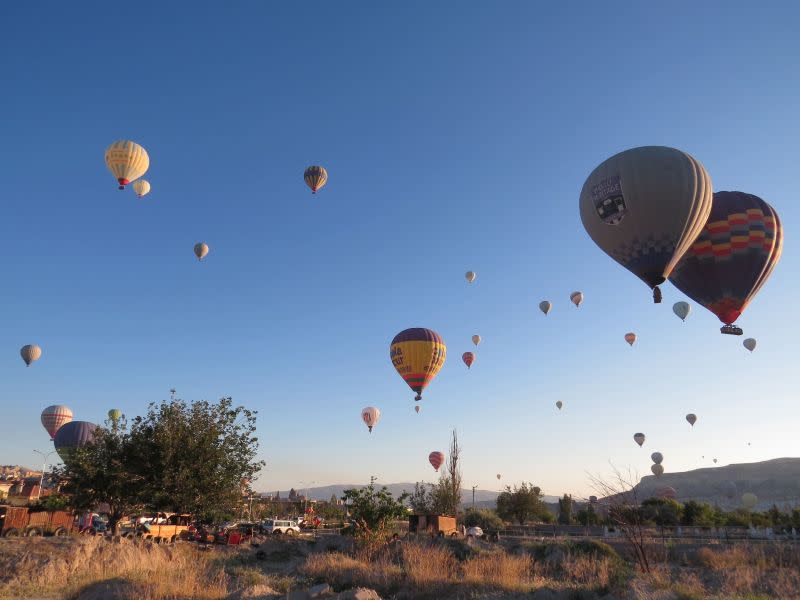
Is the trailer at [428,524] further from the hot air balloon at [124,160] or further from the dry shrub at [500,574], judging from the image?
the hot air balloon at [124,160]

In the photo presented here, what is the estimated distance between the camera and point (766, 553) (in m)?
24.9

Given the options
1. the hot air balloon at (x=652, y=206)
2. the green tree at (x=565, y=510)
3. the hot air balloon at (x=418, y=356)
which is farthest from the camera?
the green tree at (x=565, y=510)

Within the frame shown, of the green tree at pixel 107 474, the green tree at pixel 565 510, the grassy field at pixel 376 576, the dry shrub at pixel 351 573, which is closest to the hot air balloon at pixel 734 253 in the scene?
the grassy field at pixel 376 576

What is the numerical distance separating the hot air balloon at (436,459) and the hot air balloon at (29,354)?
43.3 meters

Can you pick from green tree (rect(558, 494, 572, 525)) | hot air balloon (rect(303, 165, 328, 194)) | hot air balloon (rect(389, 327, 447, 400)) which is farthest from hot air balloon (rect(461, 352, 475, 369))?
green tree (rect(558, 494, 572, 525))

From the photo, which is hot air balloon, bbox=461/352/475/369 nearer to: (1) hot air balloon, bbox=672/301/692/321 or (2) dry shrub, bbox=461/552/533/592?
(1) hot air balloon, bbox=672/301/692/321

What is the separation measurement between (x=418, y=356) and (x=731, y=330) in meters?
21.1

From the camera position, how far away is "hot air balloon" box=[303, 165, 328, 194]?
1545 inches

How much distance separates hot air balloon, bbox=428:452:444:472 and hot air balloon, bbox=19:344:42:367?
43.3 metres

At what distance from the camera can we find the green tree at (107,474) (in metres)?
24.8

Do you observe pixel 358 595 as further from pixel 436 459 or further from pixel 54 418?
pixel 54 418

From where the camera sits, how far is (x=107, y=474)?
24844 millimetres

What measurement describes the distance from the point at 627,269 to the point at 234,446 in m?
20.3

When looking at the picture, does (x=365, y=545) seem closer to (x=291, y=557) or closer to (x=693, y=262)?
(x=291, y=557)
